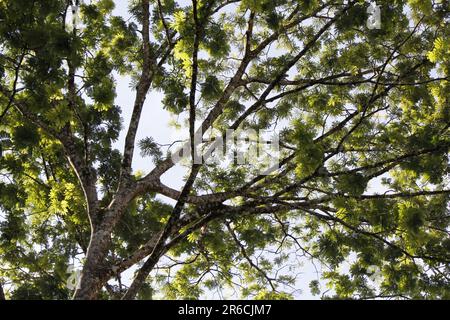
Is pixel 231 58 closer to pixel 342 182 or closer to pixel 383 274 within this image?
pixel 342 182

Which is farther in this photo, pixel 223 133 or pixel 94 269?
pixel 223 133

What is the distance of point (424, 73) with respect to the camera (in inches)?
263

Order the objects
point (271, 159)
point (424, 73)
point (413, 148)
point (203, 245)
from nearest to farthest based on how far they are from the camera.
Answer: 1. point (413, 148)
2. point (424, 73)
3. point (203, 245)
4. point (271, 159)

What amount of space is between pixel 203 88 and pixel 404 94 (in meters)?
3.02

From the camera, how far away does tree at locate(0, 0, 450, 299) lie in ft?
17.3

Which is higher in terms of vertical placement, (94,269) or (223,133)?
(223,133)

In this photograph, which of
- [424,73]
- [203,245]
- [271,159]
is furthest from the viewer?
[271,159]

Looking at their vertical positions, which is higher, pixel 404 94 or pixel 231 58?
pixel 231 58

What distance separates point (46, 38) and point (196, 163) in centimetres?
213

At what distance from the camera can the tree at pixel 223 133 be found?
5.26 metres

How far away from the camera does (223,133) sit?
7.35 meters

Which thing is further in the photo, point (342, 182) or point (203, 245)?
point (203, 245)

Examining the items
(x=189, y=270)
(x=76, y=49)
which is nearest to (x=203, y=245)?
(x=189, y=270)
